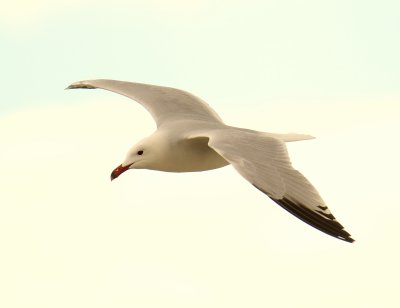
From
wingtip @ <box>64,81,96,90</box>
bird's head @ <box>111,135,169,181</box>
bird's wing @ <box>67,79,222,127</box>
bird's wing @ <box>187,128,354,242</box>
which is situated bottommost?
bird's wing @ <box>187,128,354,242</box>

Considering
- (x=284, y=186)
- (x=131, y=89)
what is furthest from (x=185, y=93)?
(x=284, y=186)

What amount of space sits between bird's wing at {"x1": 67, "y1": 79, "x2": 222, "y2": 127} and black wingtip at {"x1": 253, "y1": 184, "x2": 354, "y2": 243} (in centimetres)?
356

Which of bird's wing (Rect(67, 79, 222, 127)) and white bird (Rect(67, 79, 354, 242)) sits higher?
bird's wing (Rect(67, 79, 222, 127))

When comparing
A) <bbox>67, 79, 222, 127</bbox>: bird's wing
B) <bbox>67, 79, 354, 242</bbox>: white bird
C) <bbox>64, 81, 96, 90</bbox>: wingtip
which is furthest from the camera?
<bbox>64, 81, 96, 90</bbox>: wingtip

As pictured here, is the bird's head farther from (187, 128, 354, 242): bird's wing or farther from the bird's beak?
(187, 128, 354, 242): bird's wing

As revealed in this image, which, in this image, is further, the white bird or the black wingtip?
the white bird

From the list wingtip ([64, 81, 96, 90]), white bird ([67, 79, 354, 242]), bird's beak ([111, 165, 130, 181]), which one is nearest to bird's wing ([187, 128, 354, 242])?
white bird ([67, 79, 354, 242])

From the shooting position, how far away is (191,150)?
12.6 m

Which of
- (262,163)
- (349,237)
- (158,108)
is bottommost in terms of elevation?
(349,237)

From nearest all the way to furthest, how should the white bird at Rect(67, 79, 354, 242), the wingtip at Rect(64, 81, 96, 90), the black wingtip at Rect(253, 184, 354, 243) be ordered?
the black wingtip at Rect(253, 184, 354, 243) → the white bird at Rect(67, 79, 354, 242) → the wingtip at Rect(64, 81, 96, 90)

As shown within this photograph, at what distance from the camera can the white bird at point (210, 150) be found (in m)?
10.4

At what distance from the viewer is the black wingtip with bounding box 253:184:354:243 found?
33.3 ft

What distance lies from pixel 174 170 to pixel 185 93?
2314mm

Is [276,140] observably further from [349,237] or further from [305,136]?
[349,237]
